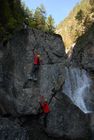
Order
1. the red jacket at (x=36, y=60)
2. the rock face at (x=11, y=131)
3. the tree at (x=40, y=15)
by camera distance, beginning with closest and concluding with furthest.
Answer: the rock face at (x=11, y=131)
the red jacket at (x=36, y=60)
the tree at (x=40, y=15)

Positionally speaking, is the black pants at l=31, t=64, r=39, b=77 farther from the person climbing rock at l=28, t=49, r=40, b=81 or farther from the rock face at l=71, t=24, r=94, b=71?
the rock face at l=71, t=24, r=94, b=71

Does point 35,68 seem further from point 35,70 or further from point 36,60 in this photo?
point 36,60

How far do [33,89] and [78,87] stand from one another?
1073 centimetres

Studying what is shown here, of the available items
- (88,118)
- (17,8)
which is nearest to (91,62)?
(17,8)

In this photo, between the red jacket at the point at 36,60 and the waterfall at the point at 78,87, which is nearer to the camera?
the red jacket at the point at 36,60

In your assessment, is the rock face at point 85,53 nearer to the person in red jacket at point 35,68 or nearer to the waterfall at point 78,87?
the waterfall at point 78,87

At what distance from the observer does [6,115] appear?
2709 cm

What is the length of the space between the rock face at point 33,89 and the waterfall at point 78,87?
4881 mm

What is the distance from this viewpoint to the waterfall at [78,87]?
33.5m

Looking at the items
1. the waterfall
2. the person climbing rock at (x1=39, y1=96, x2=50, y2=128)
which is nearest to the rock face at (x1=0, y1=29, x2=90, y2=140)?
the person climbing rock at (x1=39, y1=96, x2=50, y2=128)

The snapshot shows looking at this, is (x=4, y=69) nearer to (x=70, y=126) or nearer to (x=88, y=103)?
(x=70, y=126)

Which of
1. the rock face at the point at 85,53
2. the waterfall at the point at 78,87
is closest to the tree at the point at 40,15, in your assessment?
the rock face at the point at 85,53

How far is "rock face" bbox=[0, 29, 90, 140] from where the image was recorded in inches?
1045

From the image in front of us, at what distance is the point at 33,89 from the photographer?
27.0m
